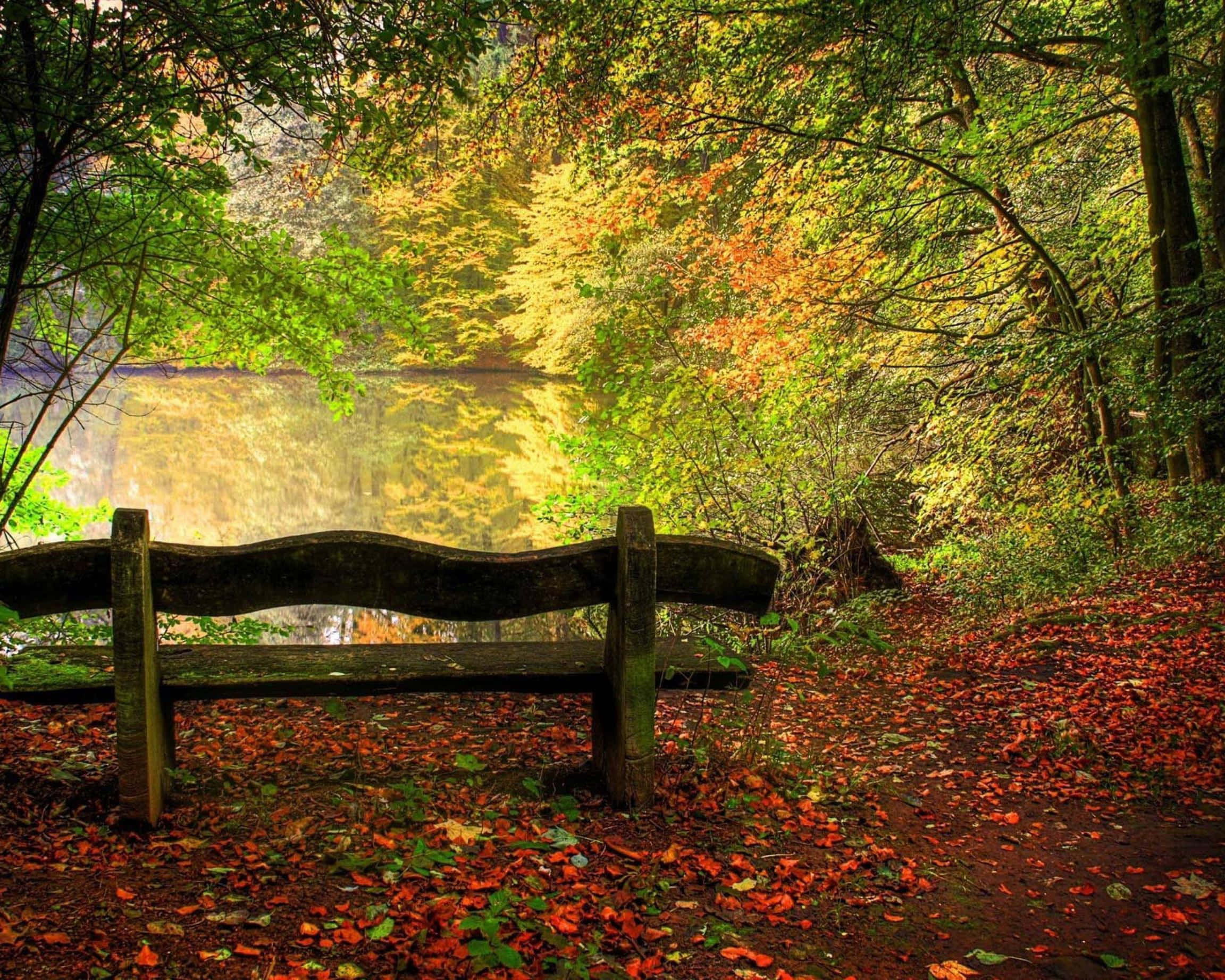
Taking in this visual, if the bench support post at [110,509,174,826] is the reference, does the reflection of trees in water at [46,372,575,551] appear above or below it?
above

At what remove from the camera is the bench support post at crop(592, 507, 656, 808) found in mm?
3098

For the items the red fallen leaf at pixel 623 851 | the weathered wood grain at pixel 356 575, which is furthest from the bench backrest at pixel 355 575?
the red fallen leaf at pixel 623 851

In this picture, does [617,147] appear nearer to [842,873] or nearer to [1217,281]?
[1217,281]

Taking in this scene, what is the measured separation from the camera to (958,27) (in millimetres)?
6262

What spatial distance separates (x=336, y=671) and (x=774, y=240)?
946 centimetres

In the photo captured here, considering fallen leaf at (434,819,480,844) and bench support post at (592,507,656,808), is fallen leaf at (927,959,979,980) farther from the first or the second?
fallen leaf at (434,819,480,844)

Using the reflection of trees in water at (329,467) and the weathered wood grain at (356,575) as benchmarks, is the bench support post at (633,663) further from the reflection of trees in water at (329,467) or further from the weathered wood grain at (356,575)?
the reflection of trees in water at (329,467)

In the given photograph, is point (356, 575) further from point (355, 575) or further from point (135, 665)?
point (135, 665)

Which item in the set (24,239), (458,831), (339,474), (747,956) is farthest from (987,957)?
(339,474)

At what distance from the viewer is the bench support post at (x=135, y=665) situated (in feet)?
9.28

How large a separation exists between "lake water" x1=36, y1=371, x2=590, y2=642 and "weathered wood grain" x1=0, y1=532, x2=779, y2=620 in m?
4.92

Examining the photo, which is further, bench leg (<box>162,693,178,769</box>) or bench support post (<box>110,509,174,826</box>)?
bench leg (<box>162,693,178,769</box>)

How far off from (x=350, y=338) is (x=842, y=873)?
5.01m

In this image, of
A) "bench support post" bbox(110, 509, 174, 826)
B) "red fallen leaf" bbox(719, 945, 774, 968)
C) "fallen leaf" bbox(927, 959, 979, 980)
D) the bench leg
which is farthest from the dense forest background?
"fallen leaf" bbox(927, 959, 979, 980)
